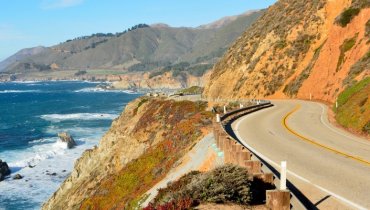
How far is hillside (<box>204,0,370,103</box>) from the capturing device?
44.6m

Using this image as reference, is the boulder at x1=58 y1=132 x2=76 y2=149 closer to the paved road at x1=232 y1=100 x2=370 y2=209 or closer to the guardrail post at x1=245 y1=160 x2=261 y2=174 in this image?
the paved road at x1=232 y1=100 x2=370 y2=209

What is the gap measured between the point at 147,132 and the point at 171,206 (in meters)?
31.4

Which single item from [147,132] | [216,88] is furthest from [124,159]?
[216,88]

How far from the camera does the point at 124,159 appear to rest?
128 ft

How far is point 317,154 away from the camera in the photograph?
1694cm

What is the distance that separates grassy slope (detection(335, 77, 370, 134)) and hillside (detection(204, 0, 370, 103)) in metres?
5.13

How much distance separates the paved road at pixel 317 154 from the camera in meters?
11.2

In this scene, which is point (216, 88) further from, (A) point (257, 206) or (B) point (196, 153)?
(A) point (257, 206)

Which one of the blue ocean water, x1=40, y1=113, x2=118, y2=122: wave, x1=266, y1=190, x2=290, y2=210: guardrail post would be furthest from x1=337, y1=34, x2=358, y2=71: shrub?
x1=40, y1=113, x2=118, y2=122: wave

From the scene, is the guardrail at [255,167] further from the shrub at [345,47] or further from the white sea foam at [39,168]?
the white sea foam at [39,168]

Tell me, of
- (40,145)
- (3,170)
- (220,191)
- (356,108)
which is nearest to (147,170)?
(356,108)

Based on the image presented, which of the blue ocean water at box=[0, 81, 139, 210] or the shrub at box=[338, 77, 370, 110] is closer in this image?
the shrub at box=[338, 77, 370, 110]

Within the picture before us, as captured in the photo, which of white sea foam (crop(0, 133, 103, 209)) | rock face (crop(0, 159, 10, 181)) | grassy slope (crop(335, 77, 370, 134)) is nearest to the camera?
grassy slope (crop(335, 77, 370, 134))

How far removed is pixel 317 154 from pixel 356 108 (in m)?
11.9
